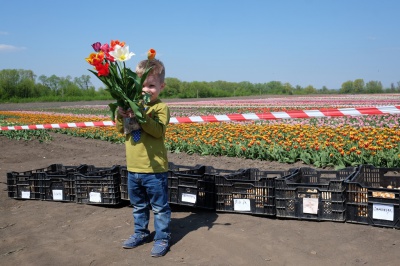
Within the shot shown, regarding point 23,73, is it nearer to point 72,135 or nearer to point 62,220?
point 72,135

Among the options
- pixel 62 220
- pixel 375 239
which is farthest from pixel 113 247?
pixel 375 239

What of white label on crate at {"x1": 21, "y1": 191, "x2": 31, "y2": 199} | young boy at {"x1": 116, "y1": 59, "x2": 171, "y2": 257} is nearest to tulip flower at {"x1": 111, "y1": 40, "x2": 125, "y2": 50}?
young boy at {"x1": 116, "y1": 59, "x2": 171, "y2": 257}

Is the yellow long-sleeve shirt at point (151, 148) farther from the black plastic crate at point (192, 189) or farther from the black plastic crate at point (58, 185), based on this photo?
the black plastic crate at point (58, 185)

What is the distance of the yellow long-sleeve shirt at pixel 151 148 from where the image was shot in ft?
12.3

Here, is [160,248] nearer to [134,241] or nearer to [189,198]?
[134,241]

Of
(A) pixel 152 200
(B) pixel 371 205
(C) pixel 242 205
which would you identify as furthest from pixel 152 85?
(B) pixel 371 205

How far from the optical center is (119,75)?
3.54 m

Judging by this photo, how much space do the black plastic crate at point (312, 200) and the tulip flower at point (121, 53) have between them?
6.57 ft

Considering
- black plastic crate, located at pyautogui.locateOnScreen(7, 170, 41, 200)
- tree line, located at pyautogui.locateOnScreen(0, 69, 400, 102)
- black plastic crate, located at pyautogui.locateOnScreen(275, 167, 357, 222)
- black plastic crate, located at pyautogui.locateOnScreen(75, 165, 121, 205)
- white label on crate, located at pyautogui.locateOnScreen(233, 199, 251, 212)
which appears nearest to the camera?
black plastic crate, located at pyautogui.locateOnScreen(275, 167, 357, 222)

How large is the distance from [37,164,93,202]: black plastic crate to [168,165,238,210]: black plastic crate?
4.70ft

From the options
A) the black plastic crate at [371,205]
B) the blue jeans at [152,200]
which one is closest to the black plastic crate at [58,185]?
the blue jeans at [152,200]

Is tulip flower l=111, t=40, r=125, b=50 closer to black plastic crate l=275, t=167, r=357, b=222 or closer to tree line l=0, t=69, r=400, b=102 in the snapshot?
black plastic crate l=275, t=167, r=357, b=222

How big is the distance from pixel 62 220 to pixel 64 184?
0.85m

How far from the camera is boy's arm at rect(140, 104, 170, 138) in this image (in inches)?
141
